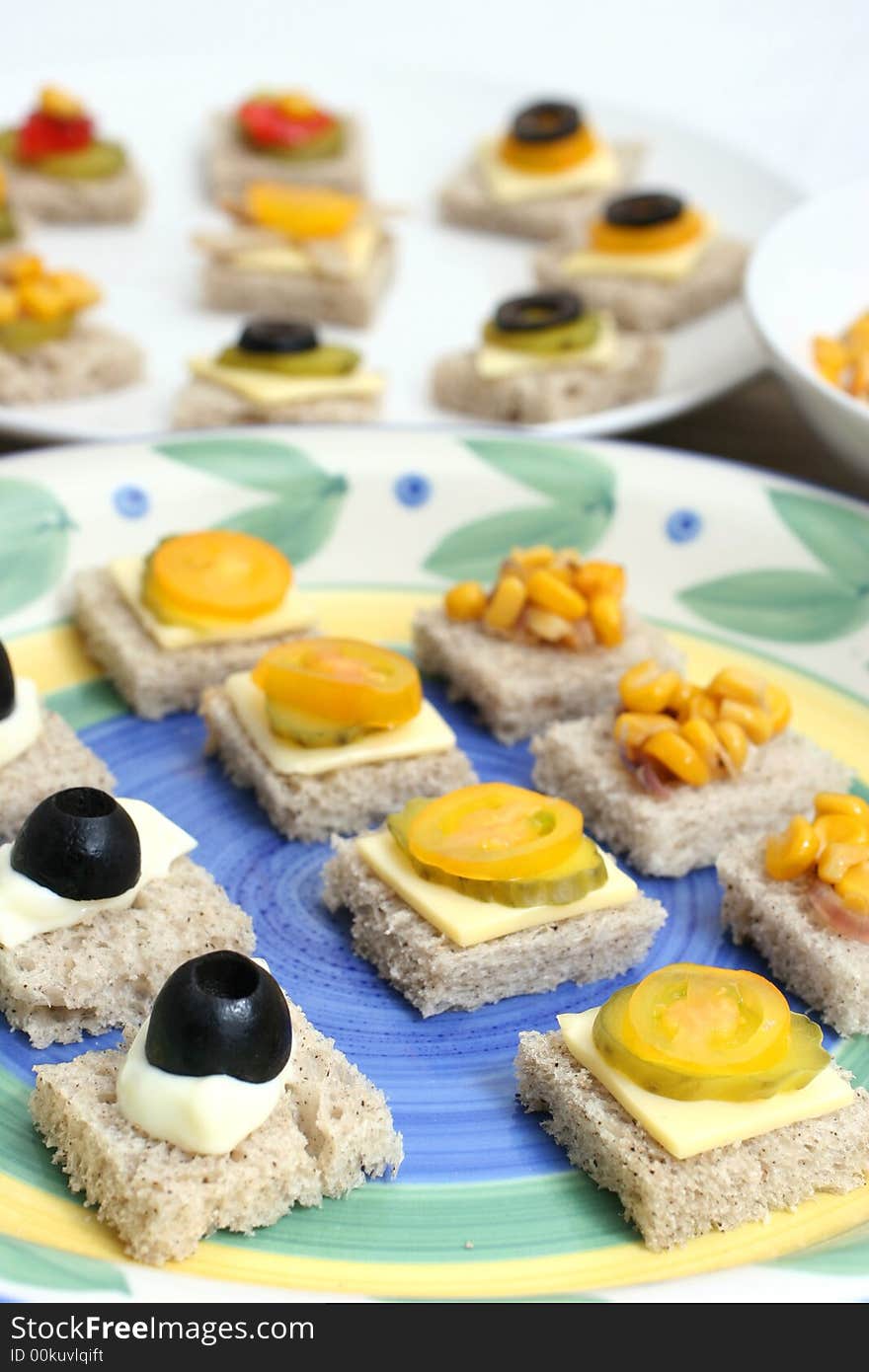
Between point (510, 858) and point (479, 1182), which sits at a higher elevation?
point (510, 858)

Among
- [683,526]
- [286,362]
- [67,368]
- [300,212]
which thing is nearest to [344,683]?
[683,526]

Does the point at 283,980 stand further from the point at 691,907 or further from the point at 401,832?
the point at 691,907

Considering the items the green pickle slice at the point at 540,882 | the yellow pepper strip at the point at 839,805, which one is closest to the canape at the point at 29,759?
the green pickle slice at the point at 540,882

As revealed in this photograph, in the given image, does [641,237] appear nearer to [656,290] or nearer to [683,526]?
[656,290]

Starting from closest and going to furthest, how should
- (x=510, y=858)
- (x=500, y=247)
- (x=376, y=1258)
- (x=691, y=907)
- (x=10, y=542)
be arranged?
(x=376, y=1258), (x=510, y=858), (x=691, y=907), (x=10, y=542), (x=500, y=247)

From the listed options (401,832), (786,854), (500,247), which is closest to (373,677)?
(401,832)

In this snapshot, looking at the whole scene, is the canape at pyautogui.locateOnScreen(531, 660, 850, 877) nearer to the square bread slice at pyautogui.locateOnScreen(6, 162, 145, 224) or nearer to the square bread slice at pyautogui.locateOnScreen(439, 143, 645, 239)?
the square bread slice at pyautogui.locateOnScreen(439, 143, 645, 239)

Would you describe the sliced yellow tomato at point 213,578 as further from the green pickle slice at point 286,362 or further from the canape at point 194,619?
the green pickle slice at point 286,362
